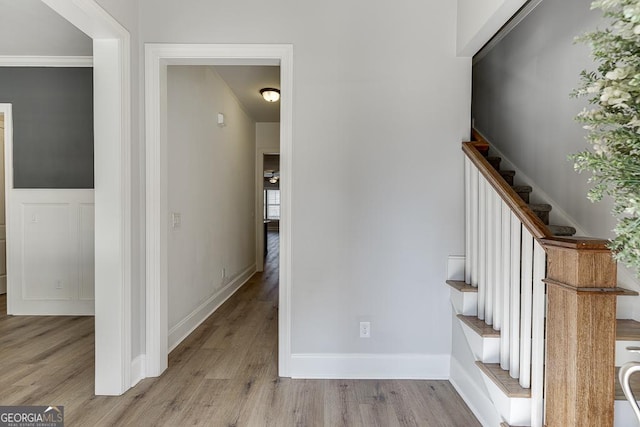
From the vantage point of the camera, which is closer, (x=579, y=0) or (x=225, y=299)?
(x=579, y=0)

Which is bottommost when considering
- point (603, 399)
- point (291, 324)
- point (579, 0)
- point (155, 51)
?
point (291, 324)

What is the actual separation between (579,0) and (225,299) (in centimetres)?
441

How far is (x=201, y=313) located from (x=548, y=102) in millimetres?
3746

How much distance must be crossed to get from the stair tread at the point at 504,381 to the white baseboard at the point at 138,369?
212cm

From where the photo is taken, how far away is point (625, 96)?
2.50 ft

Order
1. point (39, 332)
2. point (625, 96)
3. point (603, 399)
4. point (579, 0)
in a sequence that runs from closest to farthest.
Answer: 1. point (625, 96)
2. point (603, 399)
3. point (579, 0)
4. point (39, 332)

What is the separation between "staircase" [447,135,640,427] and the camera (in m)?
1.26

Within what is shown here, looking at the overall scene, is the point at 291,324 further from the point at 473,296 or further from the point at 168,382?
the point at 473,296

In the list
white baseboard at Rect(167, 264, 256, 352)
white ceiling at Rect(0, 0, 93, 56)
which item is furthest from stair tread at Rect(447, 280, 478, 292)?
white ceiling at Rect(0, 0, 93, 56)

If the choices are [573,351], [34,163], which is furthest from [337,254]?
[34,163]

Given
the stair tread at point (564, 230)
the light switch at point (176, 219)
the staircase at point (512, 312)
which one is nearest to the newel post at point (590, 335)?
the staircase at point (512, 312)

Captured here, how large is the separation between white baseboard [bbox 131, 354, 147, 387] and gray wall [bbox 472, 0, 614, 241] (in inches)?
123

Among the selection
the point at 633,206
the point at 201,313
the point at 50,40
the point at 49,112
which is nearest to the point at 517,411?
the point at 633,206

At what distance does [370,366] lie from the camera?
91.7 inches
